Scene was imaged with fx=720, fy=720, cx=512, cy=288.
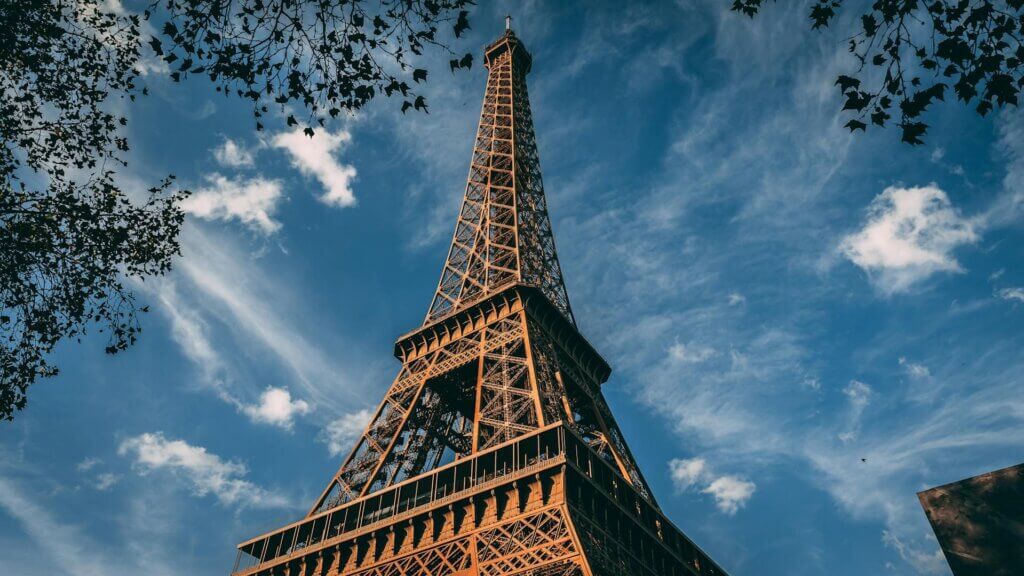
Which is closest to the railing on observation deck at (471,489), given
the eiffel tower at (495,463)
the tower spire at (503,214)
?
the eiffel tower at (495,463)

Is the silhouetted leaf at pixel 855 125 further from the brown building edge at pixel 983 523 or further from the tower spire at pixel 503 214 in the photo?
the tower spire at pixel 503 214

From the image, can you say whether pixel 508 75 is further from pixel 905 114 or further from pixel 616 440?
pixel 905 114

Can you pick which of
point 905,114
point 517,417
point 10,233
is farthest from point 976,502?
point 517,417

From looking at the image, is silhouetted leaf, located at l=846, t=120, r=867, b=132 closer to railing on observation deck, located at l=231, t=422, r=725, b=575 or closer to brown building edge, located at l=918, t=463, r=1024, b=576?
brown building edge, located at l=918, t=463, r=1024, b=576

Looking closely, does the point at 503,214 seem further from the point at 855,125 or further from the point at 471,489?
the point at 855,125

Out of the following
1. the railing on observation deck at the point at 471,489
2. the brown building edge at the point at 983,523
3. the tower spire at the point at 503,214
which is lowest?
the brown building edge at the point at 983,523

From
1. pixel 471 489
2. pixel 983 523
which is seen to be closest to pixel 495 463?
pixel 471 489
